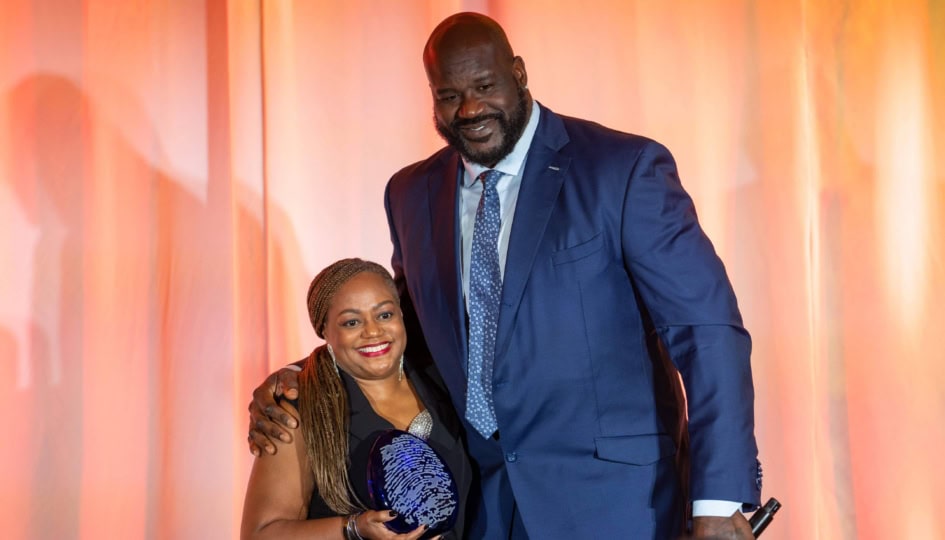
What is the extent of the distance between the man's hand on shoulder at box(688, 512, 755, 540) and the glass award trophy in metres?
0.43

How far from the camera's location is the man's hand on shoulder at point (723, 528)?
1.72m

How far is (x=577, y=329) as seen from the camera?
1887mm

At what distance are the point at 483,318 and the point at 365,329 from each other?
0.27m

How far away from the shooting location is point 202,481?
115 inches

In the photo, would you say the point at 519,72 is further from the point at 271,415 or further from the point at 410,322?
the point at 271,415

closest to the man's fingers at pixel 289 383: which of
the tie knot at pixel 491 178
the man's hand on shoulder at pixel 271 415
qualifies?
the man's hand on shoulder at pixel 271 415

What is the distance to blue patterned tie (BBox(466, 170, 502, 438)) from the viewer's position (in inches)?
76.5

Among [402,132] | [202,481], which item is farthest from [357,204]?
[202,481]

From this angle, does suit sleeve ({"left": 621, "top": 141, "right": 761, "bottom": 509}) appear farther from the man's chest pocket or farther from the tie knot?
the tie knot

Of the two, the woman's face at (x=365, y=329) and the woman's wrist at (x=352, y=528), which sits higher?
the woman's face at (x=365, y=329)

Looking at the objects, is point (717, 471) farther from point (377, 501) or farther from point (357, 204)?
point (357, 204)

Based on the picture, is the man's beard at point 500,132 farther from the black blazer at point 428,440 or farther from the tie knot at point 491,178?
the black blazer at point 428,440

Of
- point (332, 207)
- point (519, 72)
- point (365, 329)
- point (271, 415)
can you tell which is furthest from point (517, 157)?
point (332, 207)

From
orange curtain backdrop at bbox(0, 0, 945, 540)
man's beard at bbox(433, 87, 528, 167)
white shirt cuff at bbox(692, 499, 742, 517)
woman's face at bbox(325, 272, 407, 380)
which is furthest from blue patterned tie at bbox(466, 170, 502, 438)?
orange curtain backdrop at bbox(0, 0, 945, 540)
